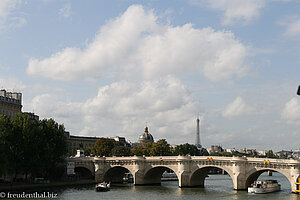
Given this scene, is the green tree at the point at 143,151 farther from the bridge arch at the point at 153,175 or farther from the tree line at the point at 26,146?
the tree line at the point at 26,146

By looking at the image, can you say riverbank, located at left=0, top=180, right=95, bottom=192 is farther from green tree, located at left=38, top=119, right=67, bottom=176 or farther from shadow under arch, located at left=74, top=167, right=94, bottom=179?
shadow under arch, located at left=74, top=167, right=94, bottom=179

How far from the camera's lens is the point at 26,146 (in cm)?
8162

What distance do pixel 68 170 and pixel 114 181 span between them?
11696 millimetres

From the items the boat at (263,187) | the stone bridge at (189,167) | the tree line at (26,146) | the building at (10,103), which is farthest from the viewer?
the building at (10,103)

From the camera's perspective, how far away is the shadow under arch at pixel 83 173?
338ft

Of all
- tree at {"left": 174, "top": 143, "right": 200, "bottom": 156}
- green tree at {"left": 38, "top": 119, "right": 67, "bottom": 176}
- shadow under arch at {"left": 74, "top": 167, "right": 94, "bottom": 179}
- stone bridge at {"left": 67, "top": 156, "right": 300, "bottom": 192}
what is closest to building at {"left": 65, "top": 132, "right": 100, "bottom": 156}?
tree at {"left": 174, "top": 143, "right": 200, "bottom": 156}

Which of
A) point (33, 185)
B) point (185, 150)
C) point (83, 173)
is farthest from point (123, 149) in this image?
point (185, 150)

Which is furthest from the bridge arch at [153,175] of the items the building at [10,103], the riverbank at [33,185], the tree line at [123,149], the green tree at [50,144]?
the building at [10,103]

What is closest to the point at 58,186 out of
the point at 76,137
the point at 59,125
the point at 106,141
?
the point at 59,125

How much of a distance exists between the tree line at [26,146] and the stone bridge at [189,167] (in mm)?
11730

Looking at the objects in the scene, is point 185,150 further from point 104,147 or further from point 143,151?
point 104,147

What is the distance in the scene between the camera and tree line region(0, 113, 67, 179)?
262ft

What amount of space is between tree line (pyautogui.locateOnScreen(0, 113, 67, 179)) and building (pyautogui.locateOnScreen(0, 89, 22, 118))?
13533 millimetres

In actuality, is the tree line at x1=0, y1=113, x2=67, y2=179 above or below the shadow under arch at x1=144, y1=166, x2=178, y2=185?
above
